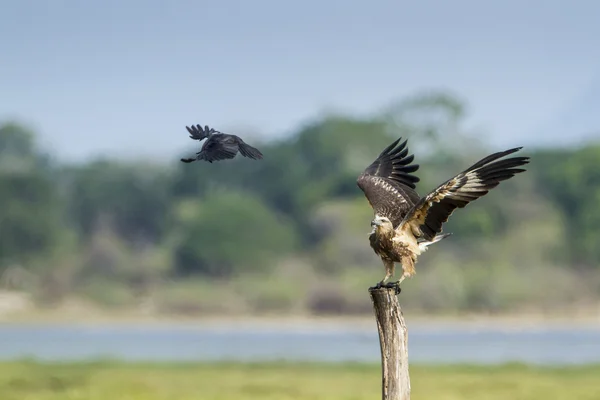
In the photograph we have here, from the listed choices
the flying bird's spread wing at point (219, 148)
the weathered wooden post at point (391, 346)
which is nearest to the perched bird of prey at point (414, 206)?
the weathered wooden post at point (391, 346)

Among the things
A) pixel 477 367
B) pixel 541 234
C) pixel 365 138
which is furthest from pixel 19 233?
pixel 477 367

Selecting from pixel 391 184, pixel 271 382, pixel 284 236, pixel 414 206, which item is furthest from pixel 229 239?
pixel 414 206

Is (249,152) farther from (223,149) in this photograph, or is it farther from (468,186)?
(468,186)

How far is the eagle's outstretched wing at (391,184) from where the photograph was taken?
1476 centimetres

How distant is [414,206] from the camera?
1395cm

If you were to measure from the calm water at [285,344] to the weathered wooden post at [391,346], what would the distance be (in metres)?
21.7

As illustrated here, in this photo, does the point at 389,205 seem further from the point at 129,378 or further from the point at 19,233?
the point at 19,233

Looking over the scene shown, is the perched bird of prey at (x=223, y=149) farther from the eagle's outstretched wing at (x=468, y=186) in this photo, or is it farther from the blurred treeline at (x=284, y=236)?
the blurred treeline at (x=284, y=236)

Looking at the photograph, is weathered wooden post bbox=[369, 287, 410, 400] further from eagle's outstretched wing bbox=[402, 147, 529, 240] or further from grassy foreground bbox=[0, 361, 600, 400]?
grassy foreground bbox=[0, 361, 600, 400]

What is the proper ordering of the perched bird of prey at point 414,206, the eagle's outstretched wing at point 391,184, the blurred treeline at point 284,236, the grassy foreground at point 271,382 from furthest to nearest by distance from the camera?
the blurred treeline at point 284,236 < the grassy foreground at point 271,382 < the eagle's outstretched wing at point 391,184 < the perched bird of prey at point 414,206

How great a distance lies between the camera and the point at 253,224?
69375 mm

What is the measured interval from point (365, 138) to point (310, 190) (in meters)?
7.84

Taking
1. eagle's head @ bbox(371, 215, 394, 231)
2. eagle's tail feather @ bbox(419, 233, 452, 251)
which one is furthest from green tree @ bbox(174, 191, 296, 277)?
eagle's head @ bbox(371, 215, 394, 231)

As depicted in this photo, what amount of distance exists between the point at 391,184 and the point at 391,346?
2.52 m
